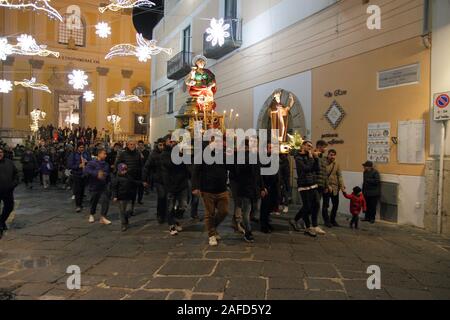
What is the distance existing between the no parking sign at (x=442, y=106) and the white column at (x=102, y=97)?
29.1 m

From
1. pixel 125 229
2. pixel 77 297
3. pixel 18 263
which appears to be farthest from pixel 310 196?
pixel 18 263

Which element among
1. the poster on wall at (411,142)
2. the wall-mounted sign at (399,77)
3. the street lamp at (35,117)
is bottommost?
the poster on wall at (411,142)

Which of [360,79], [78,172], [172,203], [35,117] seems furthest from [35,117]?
[360,79]

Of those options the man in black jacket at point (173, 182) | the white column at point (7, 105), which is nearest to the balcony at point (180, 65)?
the man in black jacket at point (173, 182)

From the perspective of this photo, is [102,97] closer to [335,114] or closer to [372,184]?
[335,114]

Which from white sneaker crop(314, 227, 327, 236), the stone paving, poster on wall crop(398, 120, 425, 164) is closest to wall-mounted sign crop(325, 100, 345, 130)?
poster on wall crop(398, 120, 425, 164)

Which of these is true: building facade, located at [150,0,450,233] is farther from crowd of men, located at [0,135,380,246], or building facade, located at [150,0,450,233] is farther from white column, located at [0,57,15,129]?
white column, located at [0,57,15,129]

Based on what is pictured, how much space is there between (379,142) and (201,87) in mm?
4631

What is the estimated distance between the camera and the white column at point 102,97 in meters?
32.2

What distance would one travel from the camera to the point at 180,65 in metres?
18.9

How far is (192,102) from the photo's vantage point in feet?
32.9

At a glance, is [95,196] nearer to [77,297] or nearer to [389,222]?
[77,297]

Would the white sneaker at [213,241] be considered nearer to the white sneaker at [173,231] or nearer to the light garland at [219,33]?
the white sneaker at [173,231]

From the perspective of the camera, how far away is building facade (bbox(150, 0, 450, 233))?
7.09 metres
